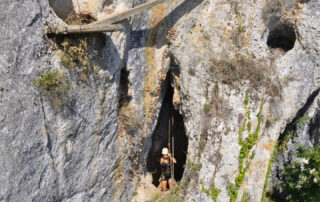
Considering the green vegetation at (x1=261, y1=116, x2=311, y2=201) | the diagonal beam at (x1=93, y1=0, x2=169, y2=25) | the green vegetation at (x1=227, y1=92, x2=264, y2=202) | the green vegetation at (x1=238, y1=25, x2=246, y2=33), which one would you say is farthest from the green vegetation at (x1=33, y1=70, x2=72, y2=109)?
the green vegetation at (x1=261, y1=116, x2=311, y2=201)

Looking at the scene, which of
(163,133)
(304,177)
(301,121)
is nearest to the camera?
(304,177)

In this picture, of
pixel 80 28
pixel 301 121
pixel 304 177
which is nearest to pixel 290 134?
pixel 301 121

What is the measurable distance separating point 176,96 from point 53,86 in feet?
11.9

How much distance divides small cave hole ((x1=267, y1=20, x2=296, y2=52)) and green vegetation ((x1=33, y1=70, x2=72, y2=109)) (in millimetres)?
5276

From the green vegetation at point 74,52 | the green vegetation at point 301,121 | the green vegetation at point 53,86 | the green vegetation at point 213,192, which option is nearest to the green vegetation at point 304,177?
the green vegetation at point 301,121

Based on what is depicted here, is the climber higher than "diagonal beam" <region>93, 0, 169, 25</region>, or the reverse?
"diagonal beam" <region>93, 0, 169, 25</region>

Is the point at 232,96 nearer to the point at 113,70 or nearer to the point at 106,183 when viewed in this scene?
the point at 113,70

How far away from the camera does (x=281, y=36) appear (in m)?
8.54

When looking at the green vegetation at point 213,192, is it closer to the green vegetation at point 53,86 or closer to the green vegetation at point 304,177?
the green vegetation at point 304,177

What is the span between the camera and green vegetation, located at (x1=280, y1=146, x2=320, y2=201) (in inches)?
290

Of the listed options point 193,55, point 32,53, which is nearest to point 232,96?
point 193,55

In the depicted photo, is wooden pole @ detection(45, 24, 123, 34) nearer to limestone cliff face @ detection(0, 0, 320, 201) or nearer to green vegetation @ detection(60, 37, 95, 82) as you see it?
limestone cliff face @ detection(0, 0, 320, 201)

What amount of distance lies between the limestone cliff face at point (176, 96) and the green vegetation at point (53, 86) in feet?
0.25

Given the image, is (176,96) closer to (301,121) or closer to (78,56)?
(78,56)
